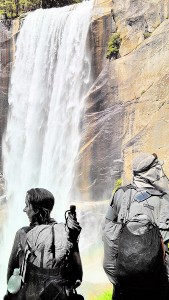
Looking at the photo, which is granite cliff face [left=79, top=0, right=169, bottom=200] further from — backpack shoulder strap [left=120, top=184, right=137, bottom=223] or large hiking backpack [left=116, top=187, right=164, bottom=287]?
large hiking backpack [left=116, top=187, right=164, bottom=287]

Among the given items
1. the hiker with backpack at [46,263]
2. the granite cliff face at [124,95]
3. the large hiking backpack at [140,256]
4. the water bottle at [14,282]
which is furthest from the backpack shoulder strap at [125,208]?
the granite cliff face at [124,95]

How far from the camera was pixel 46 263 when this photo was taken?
305 cm

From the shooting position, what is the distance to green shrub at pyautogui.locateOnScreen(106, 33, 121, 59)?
47.5 feet

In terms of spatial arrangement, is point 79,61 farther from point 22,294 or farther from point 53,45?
point 22,294

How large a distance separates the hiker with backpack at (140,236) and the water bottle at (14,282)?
0.71m

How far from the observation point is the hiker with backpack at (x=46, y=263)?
3.04 meters

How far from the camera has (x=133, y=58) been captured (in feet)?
42.8

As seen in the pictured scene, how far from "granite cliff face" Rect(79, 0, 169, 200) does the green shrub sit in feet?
0.58

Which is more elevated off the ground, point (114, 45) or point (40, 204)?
point (114, 45)

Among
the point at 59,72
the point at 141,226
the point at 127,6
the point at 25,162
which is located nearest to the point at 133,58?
the point at 127,6

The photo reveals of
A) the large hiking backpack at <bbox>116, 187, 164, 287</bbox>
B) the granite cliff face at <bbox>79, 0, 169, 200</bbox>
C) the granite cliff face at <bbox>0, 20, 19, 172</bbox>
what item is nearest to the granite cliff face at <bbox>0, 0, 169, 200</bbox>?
the granite cliff face at <bbox>79, 0, 169, 200</bbox>

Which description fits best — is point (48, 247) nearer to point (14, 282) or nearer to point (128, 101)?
point (14, 282)

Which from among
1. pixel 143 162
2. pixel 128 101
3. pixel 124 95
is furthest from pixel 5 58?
pixel 143 162

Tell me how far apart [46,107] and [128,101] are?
5.35 m
